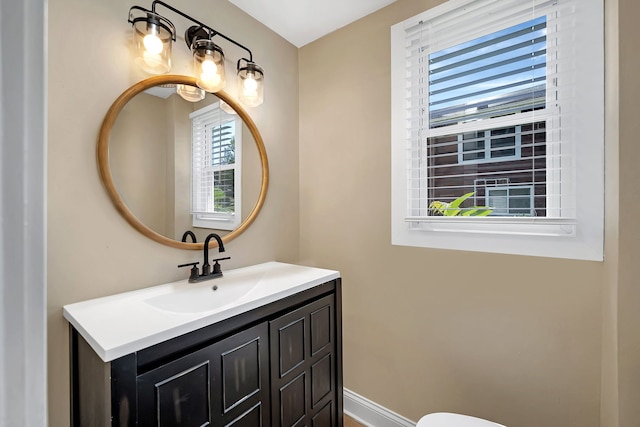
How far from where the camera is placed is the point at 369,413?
1.70 meters

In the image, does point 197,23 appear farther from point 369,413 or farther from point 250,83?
point 369,413

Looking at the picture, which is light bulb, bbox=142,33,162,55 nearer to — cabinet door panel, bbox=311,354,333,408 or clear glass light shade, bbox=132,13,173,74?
clear glass light shade, bbox=132,13,173,74

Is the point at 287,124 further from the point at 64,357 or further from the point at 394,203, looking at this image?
the point at 64,357

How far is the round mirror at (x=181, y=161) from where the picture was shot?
1.18m

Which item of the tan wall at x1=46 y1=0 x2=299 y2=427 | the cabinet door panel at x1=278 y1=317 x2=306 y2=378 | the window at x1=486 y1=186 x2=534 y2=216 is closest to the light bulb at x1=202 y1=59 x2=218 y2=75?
the tan wall at x1=46 y1=0 x2=299 y2=427

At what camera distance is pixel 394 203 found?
5.23 ft

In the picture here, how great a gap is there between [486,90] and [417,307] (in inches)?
45.0

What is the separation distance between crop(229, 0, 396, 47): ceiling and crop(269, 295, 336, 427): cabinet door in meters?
1.60

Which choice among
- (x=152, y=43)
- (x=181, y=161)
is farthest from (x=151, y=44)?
(x=181, y=161)

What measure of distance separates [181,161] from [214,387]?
3.25ft

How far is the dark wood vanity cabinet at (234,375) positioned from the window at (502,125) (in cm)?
71

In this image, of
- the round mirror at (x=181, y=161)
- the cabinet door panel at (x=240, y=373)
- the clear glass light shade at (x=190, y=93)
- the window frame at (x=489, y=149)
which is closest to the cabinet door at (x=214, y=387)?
the cabinet door panel at (x=240, y=373)

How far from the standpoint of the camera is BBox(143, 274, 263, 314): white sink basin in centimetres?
109

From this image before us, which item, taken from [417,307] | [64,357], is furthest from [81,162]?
[417,307]
